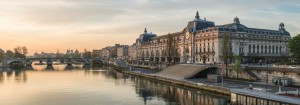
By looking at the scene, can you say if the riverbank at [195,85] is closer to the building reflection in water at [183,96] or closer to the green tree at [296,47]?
the building reflection in water at [183,96]

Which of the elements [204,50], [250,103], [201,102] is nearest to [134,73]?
[204,50]

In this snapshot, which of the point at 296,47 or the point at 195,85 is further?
the point at 296,47

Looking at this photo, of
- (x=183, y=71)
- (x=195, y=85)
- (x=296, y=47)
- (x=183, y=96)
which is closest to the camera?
(x=183, y=96)

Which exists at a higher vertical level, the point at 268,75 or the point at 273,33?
the point at 273,33

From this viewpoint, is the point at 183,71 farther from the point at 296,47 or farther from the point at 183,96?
the point at 183,96

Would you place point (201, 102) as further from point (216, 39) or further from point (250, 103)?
point (216, 39)

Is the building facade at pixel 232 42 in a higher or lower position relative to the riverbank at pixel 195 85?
higher

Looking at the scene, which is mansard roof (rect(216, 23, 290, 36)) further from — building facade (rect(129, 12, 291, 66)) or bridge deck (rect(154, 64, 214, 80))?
bridge deck (rect(154, 64, 214, 80))

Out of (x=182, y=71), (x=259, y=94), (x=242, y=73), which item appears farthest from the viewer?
(x=182, y=71)

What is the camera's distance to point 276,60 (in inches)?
5020

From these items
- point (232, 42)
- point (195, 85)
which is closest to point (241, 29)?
point (232, 42)

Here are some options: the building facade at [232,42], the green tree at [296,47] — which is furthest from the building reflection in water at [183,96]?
the building facade at [232,42]

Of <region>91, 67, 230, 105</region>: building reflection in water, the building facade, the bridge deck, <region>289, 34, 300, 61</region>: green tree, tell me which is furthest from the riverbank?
<region>289, 34, 300, 61</region>: green tree

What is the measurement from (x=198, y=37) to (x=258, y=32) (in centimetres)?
2179
